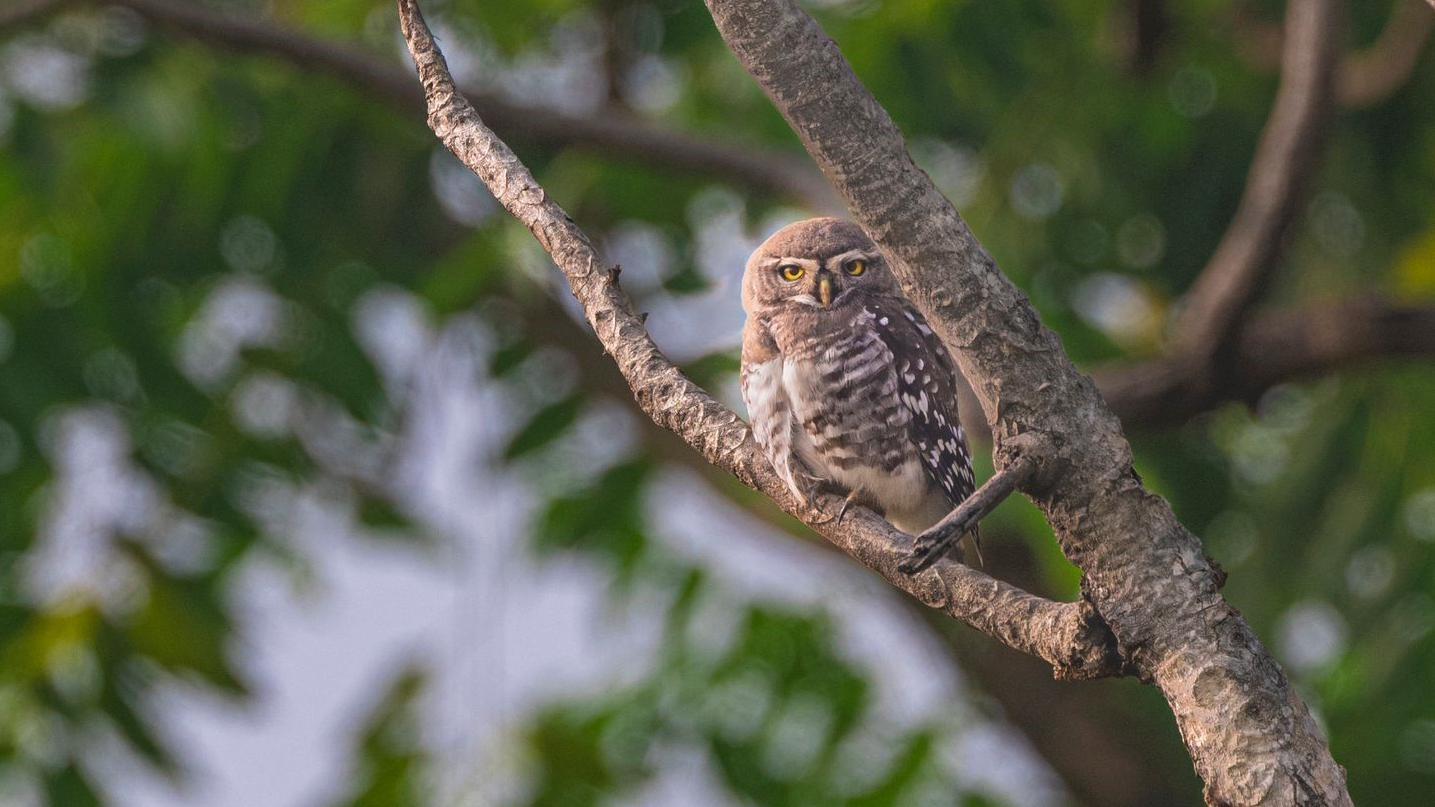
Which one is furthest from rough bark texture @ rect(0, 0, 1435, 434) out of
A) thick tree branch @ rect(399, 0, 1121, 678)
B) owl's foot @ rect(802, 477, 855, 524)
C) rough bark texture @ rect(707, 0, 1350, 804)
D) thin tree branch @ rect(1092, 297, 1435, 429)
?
rough bark texture @ rect(707, 0, 1350, 804)

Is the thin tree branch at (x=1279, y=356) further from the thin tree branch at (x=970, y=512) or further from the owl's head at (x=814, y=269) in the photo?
the thin tree branch at (x=970, y=512)

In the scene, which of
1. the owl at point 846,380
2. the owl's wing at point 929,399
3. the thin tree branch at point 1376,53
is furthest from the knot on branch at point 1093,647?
the thin tree branch at point 1376,53

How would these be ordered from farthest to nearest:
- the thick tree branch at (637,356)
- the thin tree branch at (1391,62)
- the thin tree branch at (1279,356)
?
the thin tree branch at (1391,62) < the thin tree branch at (1279,356) < the thick tree branch at (637,356)

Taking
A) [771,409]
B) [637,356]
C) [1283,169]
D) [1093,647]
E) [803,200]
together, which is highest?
[803,200]

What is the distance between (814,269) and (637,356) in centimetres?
137

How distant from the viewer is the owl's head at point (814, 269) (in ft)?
11.5

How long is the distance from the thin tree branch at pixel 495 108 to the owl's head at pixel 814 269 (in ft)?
4.51

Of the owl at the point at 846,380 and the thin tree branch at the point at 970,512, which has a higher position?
the owl at the point at 846,380

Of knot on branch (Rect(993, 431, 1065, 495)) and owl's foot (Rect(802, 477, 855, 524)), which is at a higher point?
owl's foot (Rect(802, 477, 855, 524))

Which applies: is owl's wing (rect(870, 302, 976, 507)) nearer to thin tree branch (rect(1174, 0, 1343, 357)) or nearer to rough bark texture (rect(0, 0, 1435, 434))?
rough bark texture (rect(0, 0, 1435, 434))

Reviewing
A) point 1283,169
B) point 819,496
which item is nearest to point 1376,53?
point 1283,169

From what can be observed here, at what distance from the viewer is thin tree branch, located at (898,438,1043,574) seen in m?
1.83

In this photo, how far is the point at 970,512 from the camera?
6.02 ft

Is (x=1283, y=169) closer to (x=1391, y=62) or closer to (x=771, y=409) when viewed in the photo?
(x=1391, y=62)
